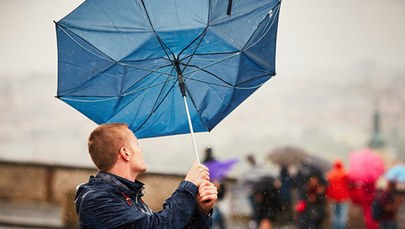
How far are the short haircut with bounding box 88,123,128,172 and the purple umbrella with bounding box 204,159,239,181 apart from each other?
249 inches

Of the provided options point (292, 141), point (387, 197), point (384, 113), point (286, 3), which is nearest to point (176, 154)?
point (292, 141)

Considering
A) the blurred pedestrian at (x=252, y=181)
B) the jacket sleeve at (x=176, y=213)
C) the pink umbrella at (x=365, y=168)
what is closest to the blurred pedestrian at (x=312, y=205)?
the pink umbrella at (x=365, y=168)

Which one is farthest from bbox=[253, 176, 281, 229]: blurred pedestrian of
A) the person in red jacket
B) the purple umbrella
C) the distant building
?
the distant building

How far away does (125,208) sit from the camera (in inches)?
127

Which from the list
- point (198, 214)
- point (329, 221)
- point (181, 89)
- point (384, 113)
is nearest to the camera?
point (198, 214)

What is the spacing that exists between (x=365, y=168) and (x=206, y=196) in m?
6.70

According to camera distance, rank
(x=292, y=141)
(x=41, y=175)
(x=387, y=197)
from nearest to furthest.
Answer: (x=387, y=197), (x=41, y=175), (x=292, y=141)

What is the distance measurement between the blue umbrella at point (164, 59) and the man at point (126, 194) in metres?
0.36

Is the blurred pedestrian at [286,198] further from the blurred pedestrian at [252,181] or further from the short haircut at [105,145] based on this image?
the short haircut at [105,145]

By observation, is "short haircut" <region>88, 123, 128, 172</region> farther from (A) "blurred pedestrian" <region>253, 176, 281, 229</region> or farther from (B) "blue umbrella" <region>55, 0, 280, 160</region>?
(A) "blurred pedestrian" <region>253, 176, 281, 229</region>

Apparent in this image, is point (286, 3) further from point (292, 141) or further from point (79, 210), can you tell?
point (79, 210)

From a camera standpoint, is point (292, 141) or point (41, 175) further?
point (292, 141)

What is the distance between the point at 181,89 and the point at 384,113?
23249mm

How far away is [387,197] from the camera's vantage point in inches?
367
